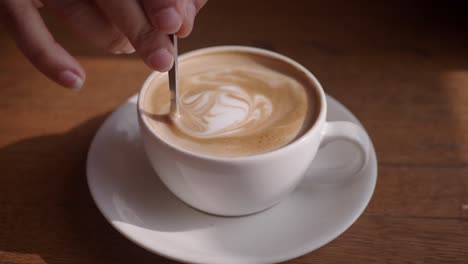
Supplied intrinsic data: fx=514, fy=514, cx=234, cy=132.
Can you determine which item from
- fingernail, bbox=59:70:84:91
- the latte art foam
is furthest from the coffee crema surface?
fingernail, bbox=59:70:84:91

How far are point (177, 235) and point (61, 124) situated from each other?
0.42m

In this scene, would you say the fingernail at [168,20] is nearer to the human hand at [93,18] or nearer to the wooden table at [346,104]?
the human hand at [93,18]

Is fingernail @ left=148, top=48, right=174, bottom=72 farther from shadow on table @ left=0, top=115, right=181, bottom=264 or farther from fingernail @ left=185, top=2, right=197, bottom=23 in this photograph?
shadow on table @ left=0, top=115, right=181, bottom=264

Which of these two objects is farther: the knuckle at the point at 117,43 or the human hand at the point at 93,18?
the knuckle at the point at 117,43

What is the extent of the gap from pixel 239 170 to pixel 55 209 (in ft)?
1.08

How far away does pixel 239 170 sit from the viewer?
0.69 metres

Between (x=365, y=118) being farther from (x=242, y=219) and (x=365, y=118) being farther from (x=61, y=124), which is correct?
(x=61, y=124)

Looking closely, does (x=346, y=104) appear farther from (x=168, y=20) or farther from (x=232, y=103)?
(x=168, y=20)

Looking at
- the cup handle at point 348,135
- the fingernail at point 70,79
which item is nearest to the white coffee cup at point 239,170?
the cup handle at point 348,135

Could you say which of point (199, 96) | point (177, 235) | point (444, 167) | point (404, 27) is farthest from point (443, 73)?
point (177, 235)

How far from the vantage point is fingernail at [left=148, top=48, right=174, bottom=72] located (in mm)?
715

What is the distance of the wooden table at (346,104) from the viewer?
0.77 meters

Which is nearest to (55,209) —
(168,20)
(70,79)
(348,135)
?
(70,79)

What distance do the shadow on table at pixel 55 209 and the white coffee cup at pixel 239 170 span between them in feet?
0.38
